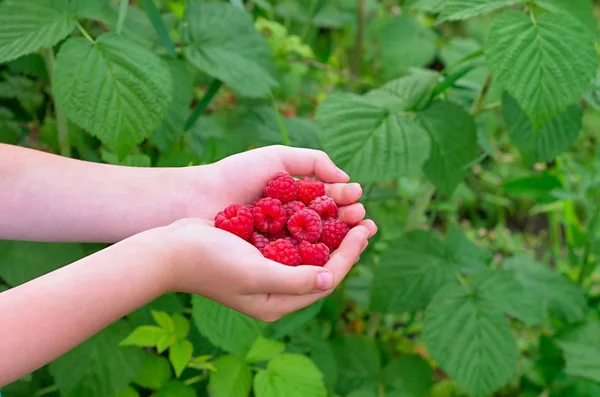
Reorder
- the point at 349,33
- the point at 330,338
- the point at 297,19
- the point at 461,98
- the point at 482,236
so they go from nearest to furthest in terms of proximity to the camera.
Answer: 1. the point at 461,98
2. the point at 330,338
3. the point at 297,19
4. the point at 482,236
5. the point at 349,33

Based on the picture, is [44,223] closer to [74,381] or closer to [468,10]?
[74,381]

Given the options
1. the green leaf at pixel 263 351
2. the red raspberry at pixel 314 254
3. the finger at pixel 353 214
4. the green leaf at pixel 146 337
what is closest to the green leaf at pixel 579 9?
the finger at pixel 353 214

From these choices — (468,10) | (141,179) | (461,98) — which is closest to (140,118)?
(141,179)

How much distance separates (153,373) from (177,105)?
1.60 ft

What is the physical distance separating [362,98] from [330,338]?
0.66 metres

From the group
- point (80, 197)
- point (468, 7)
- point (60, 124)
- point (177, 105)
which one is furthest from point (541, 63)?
point (60, 124)

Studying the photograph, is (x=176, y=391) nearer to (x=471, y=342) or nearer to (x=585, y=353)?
(x=471, y=342)

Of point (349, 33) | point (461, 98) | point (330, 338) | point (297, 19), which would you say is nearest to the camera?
point (461, 98)

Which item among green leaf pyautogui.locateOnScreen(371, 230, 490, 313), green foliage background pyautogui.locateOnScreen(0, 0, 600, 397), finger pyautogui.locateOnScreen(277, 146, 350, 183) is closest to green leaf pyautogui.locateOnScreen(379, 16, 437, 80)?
green foliage background pyautogui.locateOnScreen(0, 0, 600, 397)

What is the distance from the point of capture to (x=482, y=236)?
241 centimetres

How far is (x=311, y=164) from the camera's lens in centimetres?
103

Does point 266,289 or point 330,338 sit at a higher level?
point 266,289

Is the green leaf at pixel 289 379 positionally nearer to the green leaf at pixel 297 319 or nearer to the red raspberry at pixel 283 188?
the green leaf at pixel 297 319

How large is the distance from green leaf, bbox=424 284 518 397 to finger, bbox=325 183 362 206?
0.34 meters
